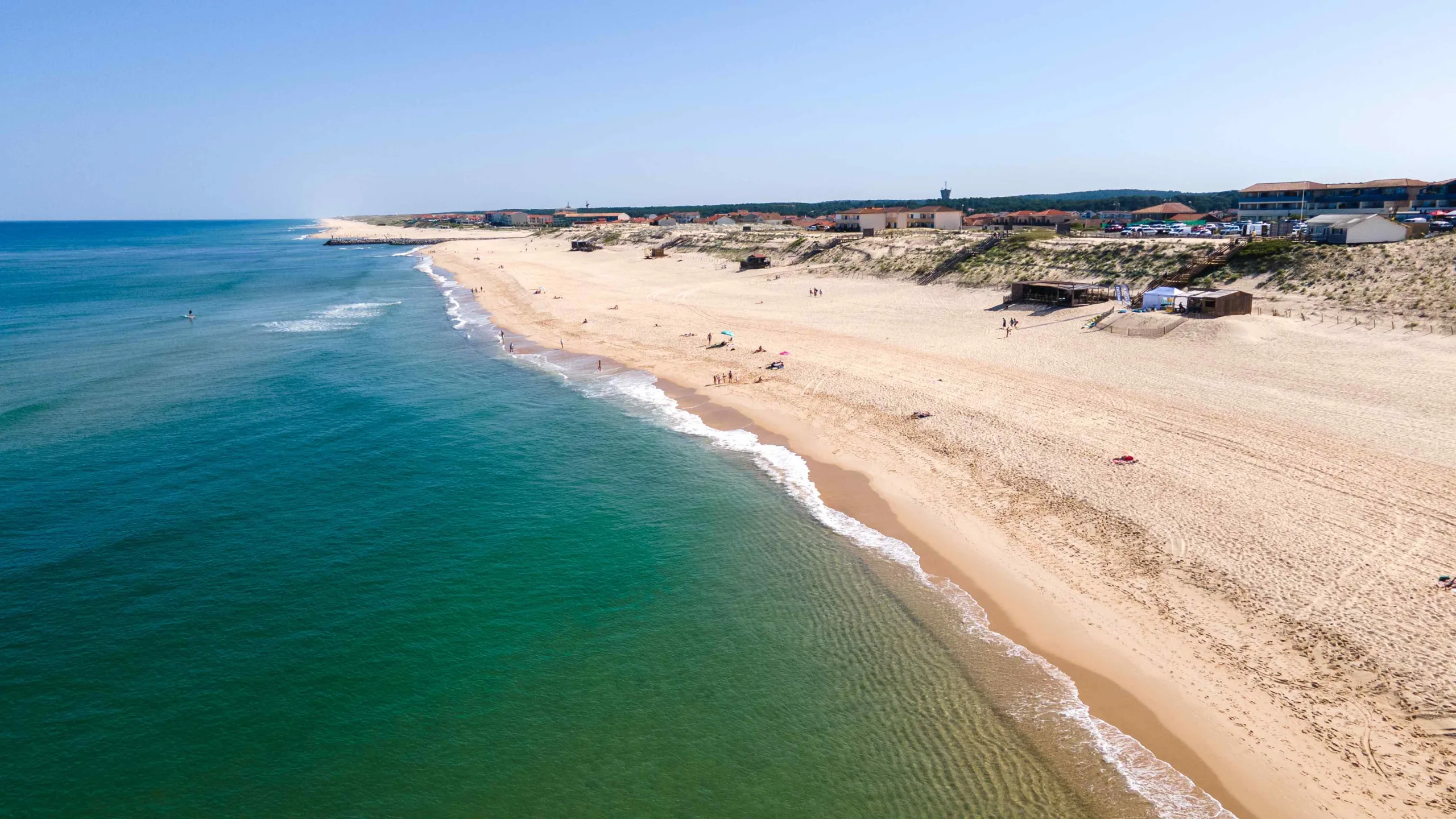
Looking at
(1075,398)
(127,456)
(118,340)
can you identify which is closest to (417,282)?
(118,340)

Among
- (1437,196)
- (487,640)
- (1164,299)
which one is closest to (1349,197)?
(1437,196)

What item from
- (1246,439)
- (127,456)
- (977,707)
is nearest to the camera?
(977,707)

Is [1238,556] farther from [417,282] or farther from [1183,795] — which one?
[417,282]

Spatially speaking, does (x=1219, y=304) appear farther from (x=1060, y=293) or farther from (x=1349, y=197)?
(x=1349, y=197)

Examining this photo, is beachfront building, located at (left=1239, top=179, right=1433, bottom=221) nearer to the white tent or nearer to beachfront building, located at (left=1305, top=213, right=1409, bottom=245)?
beachfront building, located at (left=1305, top=213, right=1409, bottom=245)

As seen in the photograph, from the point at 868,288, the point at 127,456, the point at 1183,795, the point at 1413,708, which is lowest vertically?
the point at 1183,795

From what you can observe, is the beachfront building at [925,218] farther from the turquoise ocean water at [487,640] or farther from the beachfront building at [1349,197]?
the turquoise ocean water at [487,640]


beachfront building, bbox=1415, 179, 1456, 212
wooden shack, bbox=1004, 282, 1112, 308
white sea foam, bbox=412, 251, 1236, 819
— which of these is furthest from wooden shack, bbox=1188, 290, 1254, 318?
beachfront building, bbox=1415, 179, 1456, 212

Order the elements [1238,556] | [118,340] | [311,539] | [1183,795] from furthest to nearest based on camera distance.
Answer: [118,340] → [311,539] → [1238,556] → [1183,795]
